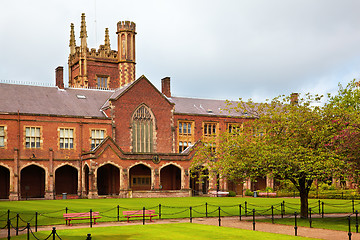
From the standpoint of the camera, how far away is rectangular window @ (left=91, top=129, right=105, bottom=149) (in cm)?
5538

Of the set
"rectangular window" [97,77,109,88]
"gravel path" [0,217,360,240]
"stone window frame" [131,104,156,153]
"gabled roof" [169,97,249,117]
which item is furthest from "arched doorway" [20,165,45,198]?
"gravel path" [0,217,360,240]

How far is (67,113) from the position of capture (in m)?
54.6

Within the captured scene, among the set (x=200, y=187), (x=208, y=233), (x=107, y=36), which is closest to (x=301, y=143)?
(x=208, y=233)

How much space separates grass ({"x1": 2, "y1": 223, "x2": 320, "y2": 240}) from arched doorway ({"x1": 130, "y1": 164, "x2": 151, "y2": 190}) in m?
31.2

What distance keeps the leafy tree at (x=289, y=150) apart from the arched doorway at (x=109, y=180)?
25.4 metres

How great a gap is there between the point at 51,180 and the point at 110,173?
6361mm

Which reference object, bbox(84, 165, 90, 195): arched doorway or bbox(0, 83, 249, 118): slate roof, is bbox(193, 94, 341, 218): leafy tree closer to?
bbox(0, 83, 249, 118): slate roof

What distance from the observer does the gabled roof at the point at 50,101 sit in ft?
174

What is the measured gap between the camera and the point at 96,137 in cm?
5559

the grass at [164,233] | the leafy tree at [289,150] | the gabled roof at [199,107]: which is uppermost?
the gabled roof at [199,107]

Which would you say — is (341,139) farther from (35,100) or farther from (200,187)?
(35,100)

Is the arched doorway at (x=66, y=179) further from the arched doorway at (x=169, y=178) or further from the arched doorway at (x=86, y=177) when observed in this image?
the arched doorway at (x=169, y=178)

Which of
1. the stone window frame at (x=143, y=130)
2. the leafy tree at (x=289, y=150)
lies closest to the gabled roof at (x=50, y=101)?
the stone window frame at (x=143, y=130)

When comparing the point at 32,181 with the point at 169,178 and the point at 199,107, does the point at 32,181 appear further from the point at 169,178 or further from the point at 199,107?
the point at 199,107
